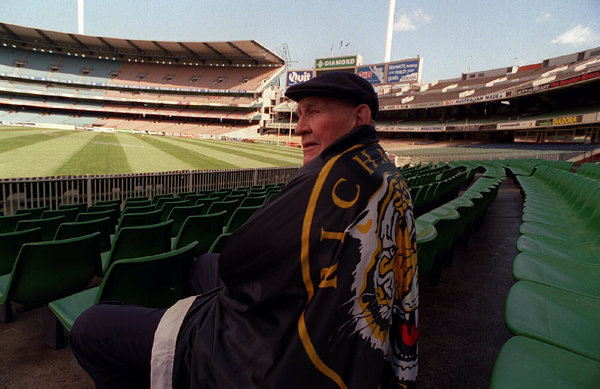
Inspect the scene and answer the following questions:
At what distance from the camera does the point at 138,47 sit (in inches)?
2018

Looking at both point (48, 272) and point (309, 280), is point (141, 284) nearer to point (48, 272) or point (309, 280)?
point (48, 272)

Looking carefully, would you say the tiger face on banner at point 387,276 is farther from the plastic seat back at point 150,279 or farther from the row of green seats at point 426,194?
the row of green seats at point 426,194

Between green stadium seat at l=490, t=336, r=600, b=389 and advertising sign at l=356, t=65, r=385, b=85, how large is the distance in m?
53.4

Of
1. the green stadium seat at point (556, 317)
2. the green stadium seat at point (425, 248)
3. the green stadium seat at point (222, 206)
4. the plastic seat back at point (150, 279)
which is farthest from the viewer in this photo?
the green stadium seat at point (222, 206)

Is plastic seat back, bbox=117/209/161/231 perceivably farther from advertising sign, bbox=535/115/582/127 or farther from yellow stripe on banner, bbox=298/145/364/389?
advertising sign, bbox=535/115/582/127

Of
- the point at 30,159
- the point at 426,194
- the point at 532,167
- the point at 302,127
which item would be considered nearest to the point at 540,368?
the point at 302,127

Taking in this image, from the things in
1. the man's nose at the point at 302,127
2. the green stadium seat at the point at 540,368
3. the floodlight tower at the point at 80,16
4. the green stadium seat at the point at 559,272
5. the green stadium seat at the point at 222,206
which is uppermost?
the floodlight tower at the point at 80,16

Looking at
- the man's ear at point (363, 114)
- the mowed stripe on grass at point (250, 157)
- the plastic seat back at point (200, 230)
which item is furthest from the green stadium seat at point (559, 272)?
the mowed stripe on grass at point (250, 157)

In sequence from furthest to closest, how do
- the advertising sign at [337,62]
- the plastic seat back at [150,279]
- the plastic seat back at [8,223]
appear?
1. the advertising sign at [337,62]
2. the plastic seat back at [8,223]
3. the plastic seat back at [150,279]

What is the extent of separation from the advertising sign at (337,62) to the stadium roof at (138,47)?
787 cm

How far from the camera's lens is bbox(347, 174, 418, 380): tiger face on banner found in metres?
0.87

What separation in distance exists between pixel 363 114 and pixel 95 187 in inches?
326

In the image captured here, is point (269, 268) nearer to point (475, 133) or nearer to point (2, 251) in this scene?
point (2, 251)

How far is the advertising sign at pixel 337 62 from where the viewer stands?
50.6 m
